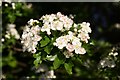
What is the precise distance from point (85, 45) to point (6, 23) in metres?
2.59

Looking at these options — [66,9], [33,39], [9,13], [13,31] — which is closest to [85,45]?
[33,39]

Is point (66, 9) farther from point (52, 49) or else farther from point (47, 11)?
point (52, 49)

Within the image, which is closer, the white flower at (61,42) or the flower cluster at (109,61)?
the white flower at (61,42)

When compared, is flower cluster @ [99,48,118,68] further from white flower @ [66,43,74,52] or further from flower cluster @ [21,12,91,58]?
white flower @ [66,43,74,52]

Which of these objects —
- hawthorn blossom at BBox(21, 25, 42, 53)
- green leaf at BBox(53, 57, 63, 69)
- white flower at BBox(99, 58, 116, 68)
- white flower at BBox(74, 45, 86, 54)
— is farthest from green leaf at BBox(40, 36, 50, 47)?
white flower at BBox(99, 58, 116, 68)

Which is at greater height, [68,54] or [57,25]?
[57,25]

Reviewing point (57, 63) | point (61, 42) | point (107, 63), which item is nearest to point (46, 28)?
point (61, 42)

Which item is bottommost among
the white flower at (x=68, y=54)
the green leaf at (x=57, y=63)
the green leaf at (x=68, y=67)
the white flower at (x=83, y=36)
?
the green leaf at (x=68, y=67)

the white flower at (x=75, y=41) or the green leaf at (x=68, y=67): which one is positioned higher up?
the white flower at (x=75, y=41)

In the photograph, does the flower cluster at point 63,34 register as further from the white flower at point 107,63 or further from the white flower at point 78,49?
the white flower at point 107,63

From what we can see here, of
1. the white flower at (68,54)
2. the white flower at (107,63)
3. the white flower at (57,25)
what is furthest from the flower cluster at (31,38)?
the white flower at (107,63)

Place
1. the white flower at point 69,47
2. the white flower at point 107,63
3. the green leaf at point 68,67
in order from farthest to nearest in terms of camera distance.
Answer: the white flower at point 107,63, the green leaf at point 68,67, the white flower at point 69,47

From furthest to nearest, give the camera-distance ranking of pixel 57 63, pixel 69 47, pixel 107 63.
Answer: pixel 107 63, pixel 57 63, pixel 69 47

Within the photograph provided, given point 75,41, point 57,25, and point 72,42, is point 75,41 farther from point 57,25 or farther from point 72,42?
point 57,25
